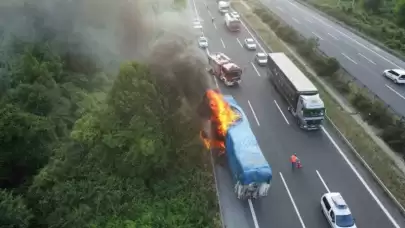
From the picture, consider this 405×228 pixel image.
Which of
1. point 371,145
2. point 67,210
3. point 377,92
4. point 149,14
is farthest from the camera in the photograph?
point 149,14

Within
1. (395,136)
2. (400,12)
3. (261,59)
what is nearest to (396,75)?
(395,136)

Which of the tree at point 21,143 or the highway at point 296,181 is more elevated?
the tree at point 21,143

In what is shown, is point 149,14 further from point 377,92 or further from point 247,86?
point 377,92

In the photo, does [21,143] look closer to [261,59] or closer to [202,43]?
[202,43]

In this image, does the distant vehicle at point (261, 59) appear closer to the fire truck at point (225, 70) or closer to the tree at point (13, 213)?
the fire truck at point (225, 70)

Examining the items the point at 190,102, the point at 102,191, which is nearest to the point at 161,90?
the point at 190,102

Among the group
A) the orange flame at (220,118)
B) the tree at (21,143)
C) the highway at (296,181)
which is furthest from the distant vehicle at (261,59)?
the tree at (21,143)
